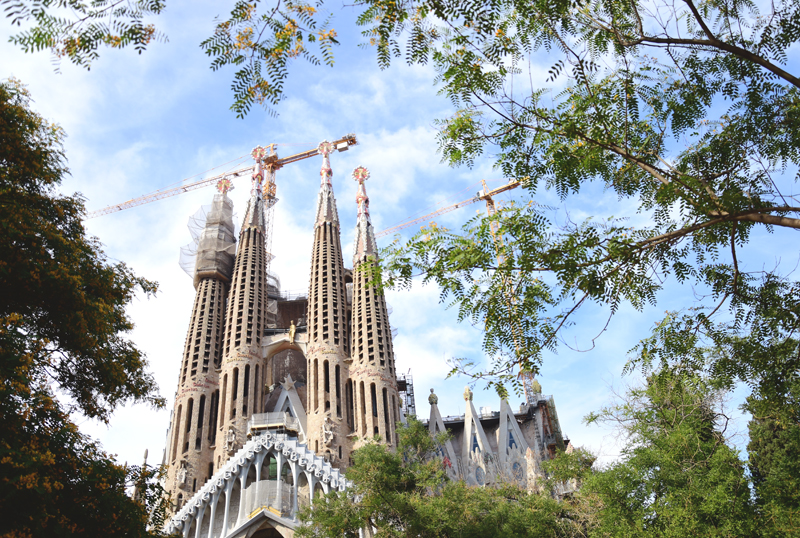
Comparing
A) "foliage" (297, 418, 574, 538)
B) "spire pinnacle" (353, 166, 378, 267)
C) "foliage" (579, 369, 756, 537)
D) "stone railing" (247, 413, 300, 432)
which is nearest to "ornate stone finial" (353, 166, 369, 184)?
"spire pinnacle" (353, 166, 378, 267)

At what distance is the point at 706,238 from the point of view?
7.87 meters

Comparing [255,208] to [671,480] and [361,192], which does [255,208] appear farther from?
[671,480]

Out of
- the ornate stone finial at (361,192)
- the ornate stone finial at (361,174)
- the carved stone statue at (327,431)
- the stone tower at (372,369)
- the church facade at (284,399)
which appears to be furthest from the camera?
the ornate stone finial at (361,174)

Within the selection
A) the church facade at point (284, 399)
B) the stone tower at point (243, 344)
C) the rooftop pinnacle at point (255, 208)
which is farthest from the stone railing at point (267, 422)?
the rooftop pinnacle at point (255, 208)

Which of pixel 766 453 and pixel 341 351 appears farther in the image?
pixel 341 351

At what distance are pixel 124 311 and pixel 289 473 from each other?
71.5 ft

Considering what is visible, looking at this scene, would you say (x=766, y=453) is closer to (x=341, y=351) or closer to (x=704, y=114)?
(x=704, y=114)

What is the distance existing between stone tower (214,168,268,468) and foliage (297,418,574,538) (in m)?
15.3

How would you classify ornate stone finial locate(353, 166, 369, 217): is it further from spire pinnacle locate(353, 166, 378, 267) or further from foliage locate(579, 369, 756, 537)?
foliage locate(579, 369, 756, 537)

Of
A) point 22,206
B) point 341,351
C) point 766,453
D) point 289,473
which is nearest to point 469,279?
point 22,206

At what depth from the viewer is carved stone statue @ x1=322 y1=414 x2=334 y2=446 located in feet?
110

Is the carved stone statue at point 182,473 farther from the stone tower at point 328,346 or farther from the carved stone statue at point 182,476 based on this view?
the stone tower at point 328,346

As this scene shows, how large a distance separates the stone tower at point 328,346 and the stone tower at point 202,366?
5.52m

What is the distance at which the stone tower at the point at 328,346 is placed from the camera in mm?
34375
